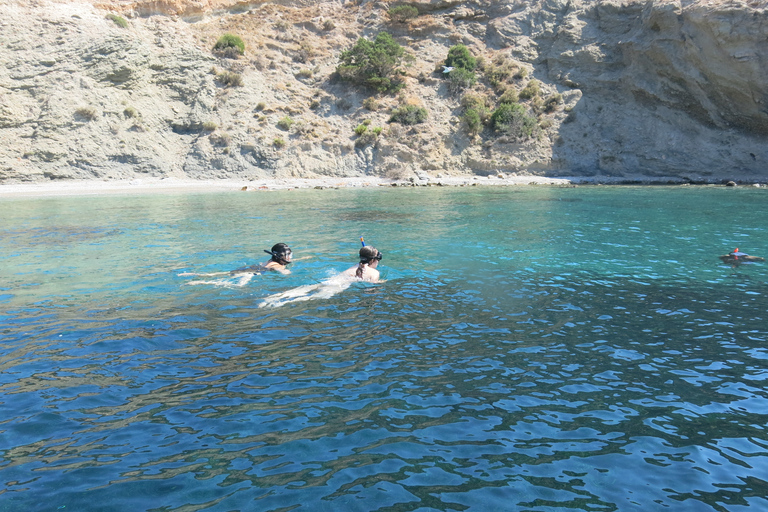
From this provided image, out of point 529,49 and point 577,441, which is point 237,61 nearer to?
point 529,49

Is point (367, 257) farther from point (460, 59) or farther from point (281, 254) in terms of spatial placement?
point (460, 59)

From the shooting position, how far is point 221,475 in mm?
4070

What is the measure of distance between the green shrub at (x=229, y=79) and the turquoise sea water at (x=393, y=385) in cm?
3410

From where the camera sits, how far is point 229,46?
46.1m

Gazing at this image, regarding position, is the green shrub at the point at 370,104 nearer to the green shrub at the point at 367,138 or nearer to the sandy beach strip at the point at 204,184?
the green shrub at the point at 367,138

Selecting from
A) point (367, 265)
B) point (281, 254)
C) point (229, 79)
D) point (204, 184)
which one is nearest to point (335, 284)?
point (367, 265)

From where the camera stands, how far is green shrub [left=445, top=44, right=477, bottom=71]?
154 feet

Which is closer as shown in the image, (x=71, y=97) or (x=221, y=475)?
(x=221, y=475)

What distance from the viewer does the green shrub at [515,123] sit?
4219 cm

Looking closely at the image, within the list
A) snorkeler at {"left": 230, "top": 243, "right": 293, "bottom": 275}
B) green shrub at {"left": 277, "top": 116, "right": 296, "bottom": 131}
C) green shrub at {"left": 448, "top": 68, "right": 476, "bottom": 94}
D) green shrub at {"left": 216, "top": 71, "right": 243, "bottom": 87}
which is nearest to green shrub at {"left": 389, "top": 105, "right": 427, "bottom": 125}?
green shrub at {"left": 448, "top": 68, "right": 476, "bottom": 94}

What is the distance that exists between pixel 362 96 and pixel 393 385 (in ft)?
142

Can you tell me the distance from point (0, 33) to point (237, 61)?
17162mm

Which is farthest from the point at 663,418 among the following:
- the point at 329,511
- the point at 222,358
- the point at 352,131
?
the point at 352,131

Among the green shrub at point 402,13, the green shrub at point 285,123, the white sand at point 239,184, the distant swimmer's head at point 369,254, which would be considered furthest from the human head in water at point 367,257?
the green shrub at point 402,13
